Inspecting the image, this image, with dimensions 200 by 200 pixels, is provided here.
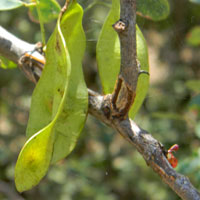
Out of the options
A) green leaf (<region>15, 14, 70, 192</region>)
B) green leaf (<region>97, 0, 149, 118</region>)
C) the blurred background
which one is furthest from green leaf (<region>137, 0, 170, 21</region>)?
the blurred background

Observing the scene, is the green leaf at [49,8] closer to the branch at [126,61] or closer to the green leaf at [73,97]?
the green leaf at [73,97]

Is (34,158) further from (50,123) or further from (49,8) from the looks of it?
(49,8)

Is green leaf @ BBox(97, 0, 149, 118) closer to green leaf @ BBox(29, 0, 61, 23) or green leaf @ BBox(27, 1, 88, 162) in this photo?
green leaf @ BBox(27, 1, 88, 162)

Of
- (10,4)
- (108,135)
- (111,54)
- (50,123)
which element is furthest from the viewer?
(108,135)

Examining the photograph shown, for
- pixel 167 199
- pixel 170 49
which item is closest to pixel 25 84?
pixel 170 49

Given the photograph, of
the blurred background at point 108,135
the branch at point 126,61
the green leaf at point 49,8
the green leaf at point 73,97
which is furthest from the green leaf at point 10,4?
the blurred background at point 108,135

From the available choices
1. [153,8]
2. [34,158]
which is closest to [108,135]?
[153,8]
